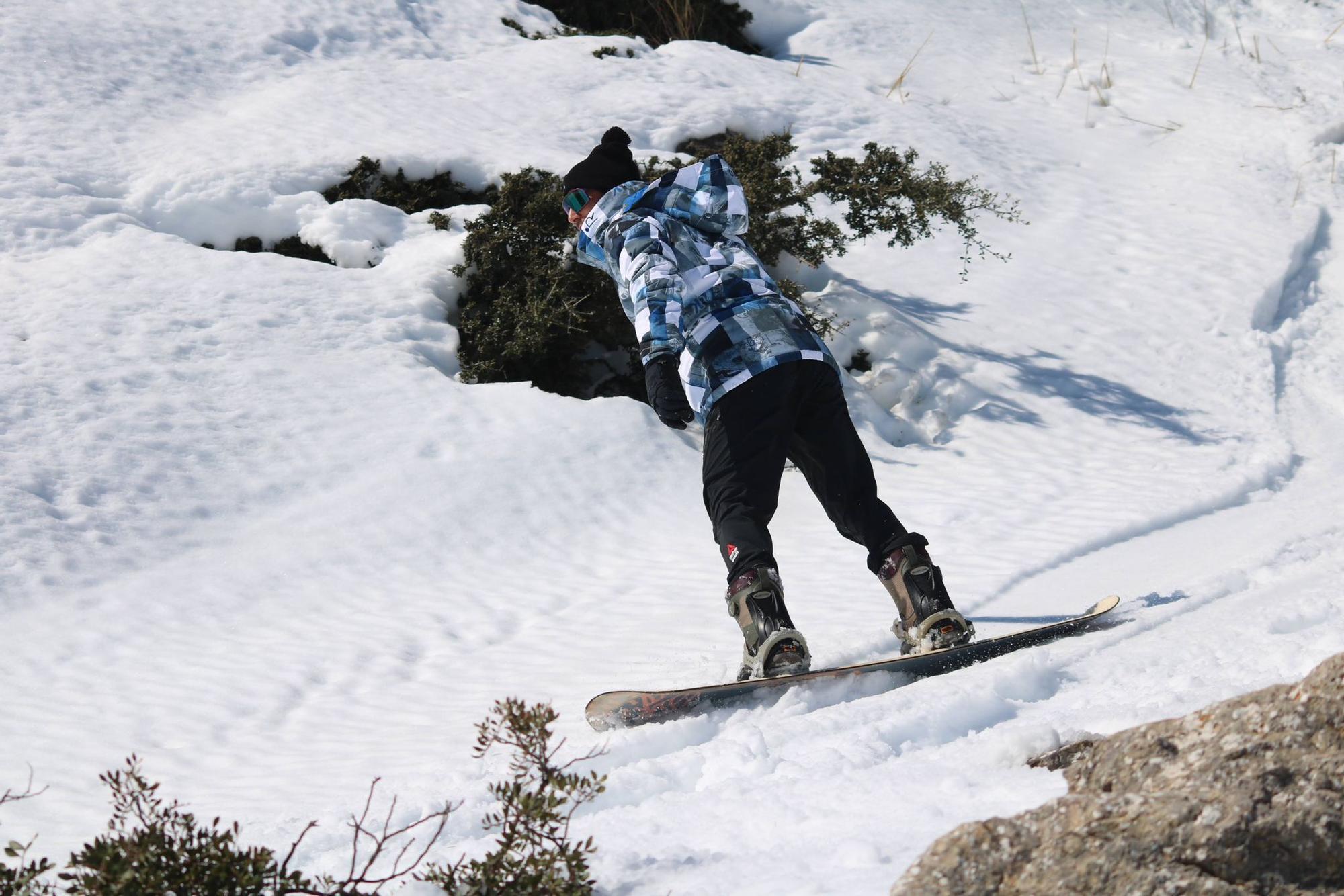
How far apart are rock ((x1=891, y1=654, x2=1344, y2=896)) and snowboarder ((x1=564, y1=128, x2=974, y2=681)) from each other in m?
1.66

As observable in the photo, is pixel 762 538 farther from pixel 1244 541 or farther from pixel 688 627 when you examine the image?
pixel 1244 541

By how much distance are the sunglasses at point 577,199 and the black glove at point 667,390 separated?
0.76 metres

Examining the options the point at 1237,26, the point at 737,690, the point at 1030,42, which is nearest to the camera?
the point at 737,690

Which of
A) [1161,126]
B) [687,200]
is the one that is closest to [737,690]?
[687,200]

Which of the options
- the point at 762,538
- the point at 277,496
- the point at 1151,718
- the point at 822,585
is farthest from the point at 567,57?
the point at 1151,718

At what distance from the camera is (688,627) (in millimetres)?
4789

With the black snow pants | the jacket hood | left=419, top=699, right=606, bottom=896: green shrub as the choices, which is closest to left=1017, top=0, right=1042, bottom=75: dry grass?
the jacket hood

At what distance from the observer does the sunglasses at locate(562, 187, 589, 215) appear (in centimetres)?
398

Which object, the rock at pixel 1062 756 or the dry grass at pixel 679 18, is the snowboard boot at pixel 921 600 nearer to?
the rock at pixel 1062 756

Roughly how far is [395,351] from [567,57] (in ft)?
20.1

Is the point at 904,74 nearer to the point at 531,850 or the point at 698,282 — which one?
the point at 698,282

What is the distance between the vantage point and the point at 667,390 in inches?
140

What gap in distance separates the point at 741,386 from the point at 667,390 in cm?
26

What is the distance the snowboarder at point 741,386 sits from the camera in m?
3.55
